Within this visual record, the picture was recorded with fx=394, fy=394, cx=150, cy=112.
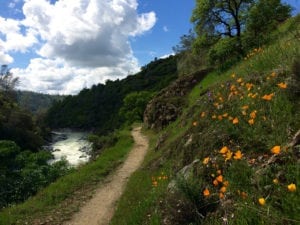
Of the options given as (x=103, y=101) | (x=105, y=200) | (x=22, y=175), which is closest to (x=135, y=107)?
(x=22, y=175)

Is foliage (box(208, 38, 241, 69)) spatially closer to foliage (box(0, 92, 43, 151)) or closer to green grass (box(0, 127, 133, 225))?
green grass (box(0, 127, 133, 225))

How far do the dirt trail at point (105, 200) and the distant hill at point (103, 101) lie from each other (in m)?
106

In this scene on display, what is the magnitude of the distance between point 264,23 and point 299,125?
19403mm

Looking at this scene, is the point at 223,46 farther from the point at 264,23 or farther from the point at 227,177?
the point at 227,177

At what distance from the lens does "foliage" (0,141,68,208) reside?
17.2 metres

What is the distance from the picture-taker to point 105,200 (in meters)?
13.3

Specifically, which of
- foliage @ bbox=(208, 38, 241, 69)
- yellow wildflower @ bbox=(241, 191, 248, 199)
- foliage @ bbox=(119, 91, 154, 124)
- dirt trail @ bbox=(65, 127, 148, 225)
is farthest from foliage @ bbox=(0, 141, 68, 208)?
foliage @ bbox=(119, 91, 154, 124)

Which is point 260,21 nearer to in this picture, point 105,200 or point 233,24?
point 233,24

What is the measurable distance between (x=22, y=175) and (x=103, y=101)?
14539 centimetres

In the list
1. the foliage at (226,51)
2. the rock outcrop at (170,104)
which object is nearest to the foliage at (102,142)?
the rock outcrop at (170,104)

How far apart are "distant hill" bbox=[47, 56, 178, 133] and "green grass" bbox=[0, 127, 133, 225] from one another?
107 metres

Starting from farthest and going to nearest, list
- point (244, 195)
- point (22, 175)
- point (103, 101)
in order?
1. point (103, 101)
2. point (22, 175)
3. point (244, 195)

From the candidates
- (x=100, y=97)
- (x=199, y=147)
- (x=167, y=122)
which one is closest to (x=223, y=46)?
(x=167, y=122)

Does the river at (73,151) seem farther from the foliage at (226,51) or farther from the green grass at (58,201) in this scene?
the foliage at (226,51)
